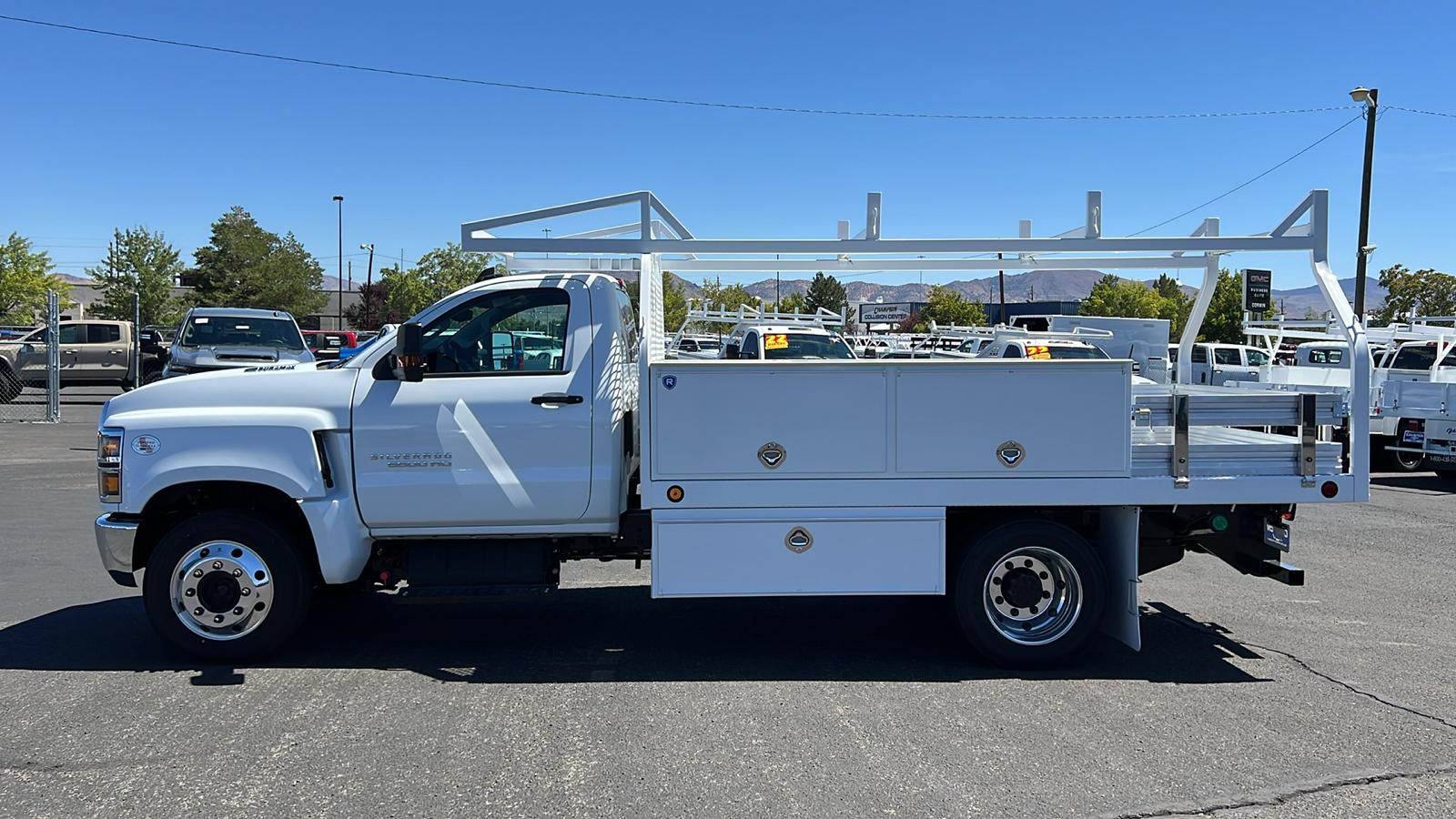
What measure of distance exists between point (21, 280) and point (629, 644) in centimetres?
5596

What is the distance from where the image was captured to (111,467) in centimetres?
576

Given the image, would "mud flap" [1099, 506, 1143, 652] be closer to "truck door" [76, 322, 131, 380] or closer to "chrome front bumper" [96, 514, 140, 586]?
"chrome front bumper" [96, 514, 140, 586]

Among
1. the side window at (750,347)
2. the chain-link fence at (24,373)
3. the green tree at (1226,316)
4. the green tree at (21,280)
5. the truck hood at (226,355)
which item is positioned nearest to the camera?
the side window at (750,347)

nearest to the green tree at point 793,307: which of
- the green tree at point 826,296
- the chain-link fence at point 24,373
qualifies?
the green tree at point 826,296

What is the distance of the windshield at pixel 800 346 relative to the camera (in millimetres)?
14891

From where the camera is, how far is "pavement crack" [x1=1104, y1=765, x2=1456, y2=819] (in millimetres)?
4070

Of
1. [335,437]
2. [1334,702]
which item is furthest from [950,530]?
[335,437]

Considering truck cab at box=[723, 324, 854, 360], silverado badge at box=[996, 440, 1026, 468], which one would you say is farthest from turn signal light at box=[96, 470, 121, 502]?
truck cab at box=[723, 324, 854, 360]

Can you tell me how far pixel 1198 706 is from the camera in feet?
17.5

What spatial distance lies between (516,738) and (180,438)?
2511mm

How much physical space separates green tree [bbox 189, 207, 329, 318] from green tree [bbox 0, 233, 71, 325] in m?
15.3

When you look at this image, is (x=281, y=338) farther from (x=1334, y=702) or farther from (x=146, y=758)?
(x=1334, y=702)

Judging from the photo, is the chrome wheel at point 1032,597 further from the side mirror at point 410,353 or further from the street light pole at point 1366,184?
the street light pole at point 1366,184

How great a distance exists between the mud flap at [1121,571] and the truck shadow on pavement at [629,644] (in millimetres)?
222
